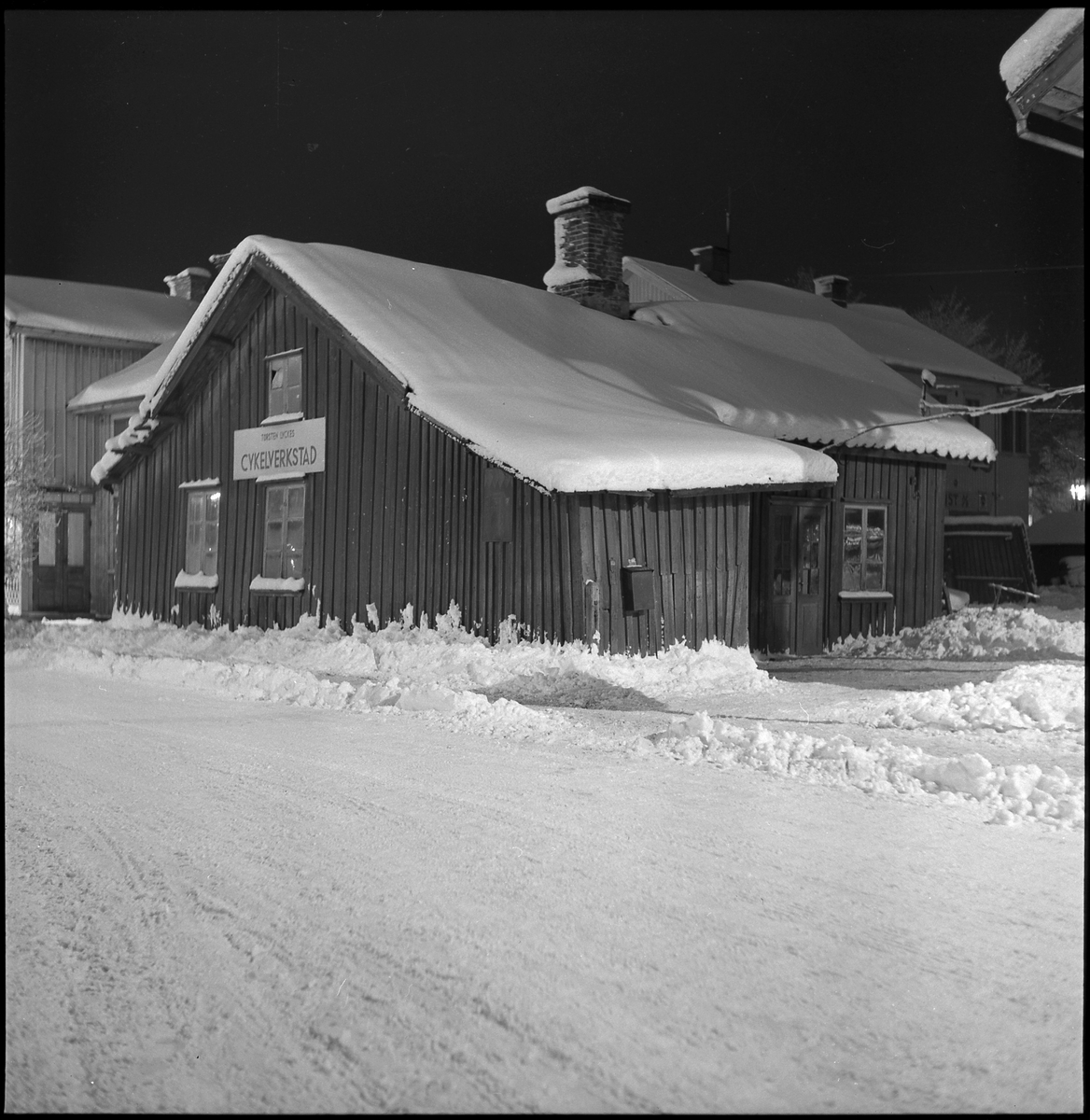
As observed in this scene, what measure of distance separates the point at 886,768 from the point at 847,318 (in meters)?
27.0

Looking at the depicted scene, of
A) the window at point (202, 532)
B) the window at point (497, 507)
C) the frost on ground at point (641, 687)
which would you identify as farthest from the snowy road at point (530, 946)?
the window at point (202, 532)

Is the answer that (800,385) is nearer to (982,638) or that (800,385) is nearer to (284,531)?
(982,638)

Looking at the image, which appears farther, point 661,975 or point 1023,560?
point 1023,560

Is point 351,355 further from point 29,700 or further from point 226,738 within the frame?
point 226,738

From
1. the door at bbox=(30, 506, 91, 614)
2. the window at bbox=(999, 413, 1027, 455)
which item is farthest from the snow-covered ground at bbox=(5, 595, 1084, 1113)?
the window at bbox=(999, 413, 1027, 455)

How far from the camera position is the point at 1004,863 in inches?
202

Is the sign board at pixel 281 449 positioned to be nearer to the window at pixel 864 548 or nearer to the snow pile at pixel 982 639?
the window at pixel 864 548

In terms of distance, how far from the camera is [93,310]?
1095 inches

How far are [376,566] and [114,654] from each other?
338 cm

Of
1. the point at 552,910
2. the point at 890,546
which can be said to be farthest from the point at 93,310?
the point at 552,910

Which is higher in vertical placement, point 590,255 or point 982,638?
point 590,255

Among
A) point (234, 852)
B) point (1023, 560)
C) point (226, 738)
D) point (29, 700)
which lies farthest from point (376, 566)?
point (1023, 560)

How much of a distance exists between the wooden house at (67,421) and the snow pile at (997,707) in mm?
19857

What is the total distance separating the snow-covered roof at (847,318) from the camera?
29.6 metres
